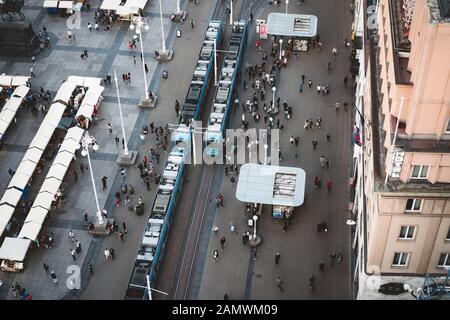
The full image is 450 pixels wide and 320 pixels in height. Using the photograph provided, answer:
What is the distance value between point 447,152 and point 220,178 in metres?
34.8

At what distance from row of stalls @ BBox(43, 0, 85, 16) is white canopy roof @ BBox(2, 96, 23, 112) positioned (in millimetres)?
24978

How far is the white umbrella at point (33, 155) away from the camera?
8338cm

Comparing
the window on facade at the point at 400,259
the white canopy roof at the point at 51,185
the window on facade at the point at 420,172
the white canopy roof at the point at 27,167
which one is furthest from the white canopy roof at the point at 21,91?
the window on facade at the point at 420,172

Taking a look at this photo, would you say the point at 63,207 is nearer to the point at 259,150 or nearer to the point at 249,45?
the point at 259,150

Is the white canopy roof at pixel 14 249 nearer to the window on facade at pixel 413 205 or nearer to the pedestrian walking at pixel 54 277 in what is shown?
the pedestrian walking at pixel 54 277

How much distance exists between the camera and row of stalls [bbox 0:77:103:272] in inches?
2879

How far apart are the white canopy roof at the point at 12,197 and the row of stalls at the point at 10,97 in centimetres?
1168

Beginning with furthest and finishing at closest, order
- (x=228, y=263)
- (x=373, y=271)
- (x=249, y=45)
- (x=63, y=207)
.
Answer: (x=249, y=45) → (x=63, y=207) → (x=228, y=263) → (x=373, y=271)

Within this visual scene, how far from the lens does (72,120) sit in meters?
91.4

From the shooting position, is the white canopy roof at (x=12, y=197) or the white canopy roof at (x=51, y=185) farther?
the white canopy roof at (x=51, y=185)

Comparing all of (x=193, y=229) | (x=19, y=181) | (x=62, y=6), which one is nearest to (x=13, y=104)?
(x=19, y=181)

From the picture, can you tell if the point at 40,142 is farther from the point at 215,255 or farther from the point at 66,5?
the point at 66,5

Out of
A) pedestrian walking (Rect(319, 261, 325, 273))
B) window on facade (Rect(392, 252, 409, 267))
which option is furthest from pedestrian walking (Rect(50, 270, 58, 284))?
window on facade (Rect(392, 252, 409, 267))

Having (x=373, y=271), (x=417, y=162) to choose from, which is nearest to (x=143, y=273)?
(x=373, y=271)
